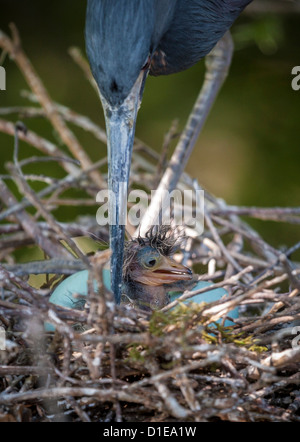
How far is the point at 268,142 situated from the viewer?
2.88 meters

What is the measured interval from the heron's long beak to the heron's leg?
31 centimetres

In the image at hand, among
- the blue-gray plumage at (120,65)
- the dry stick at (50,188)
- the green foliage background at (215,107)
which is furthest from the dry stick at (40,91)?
the green foliage background at (215,107)

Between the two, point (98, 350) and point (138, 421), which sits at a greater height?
point (98, 350)

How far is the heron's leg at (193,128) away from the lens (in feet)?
5.50

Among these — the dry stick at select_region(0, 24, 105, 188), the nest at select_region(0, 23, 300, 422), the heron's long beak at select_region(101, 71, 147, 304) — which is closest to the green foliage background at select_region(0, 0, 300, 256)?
the dry stick at select_region(0, 24, 105, 188)

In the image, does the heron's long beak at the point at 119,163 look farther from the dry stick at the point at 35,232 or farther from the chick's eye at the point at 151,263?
the dry stick at the point at 35,232

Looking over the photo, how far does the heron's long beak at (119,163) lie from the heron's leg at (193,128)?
0.31m

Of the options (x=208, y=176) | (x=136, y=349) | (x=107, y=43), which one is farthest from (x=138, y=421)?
(x=208, y=176)

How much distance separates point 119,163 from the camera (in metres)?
1.35

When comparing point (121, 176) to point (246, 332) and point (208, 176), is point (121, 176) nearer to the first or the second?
point (246, 332)

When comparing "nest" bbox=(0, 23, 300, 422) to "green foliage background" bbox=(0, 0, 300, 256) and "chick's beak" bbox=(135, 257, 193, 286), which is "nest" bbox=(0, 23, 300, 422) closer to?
"chick's beak" bbox=(135, 257, 193, 286)

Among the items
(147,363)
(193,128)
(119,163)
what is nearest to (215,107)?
(193,128)

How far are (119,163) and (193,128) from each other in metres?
0.66

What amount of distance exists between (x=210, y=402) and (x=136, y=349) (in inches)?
5.3
